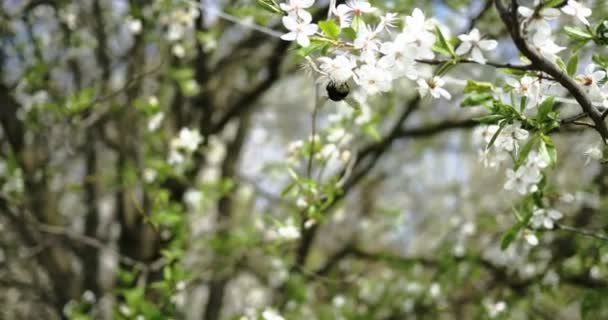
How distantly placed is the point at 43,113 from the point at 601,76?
8.70 feet

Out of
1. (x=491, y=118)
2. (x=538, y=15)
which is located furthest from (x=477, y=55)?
(x=491, y=118)

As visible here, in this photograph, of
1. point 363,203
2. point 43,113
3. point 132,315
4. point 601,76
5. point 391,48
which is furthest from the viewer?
point 363,203

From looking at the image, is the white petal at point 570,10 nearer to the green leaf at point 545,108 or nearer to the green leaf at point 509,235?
the green leaf at point 545,108

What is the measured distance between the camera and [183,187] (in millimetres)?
3662

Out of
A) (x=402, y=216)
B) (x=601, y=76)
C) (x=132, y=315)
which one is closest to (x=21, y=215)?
(x=132, y=315)

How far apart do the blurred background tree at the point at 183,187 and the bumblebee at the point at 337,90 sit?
2.67 ft

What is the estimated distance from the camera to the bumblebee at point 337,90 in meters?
1.19

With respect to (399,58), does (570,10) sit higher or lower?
lower

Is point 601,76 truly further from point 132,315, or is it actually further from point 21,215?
point 21,215

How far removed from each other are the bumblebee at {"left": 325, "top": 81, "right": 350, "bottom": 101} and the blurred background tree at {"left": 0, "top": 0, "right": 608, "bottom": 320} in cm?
81

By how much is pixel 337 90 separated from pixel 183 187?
8.61 ft

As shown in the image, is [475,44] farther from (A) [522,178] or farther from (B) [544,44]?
(A) [522,178]

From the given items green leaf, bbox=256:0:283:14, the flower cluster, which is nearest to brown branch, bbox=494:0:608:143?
green leaf, bbox=256:0:283:14

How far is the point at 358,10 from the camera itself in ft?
3.86
